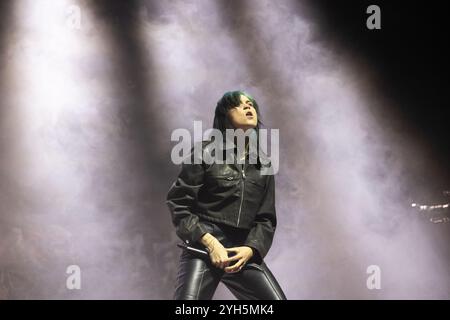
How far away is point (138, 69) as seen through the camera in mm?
5938

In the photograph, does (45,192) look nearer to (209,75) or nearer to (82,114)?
(82,114)

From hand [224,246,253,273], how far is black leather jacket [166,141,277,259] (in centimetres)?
5

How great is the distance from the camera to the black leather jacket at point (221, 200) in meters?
3.26

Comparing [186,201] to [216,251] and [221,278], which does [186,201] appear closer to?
[216,251]

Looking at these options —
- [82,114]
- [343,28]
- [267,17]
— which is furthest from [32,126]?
[343,28]

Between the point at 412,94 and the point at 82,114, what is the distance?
3717mm

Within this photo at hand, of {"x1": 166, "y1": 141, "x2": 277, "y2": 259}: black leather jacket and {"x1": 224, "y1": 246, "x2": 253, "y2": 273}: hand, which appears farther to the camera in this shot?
{"x1": 166, "y1": 141, "x2": 277, "y2": 259}: black leather jacket

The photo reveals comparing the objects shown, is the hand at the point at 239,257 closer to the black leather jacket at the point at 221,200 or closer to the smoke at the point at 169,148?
the black leather jacket at the point at 221,200

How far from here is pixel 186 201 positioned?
10.8 feet

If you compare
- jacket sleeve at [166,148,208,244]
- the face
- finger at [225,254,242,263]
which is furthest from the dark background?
finger at [225,254,242,263]

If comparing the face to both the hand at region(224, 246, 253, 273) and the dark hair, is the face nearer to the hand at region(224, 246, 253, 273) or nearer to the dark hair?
the dark hair

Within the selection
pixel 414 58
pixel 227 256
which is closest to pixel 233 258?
pixel 227 256

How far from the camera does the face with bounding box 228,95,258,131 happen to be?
345 cm
